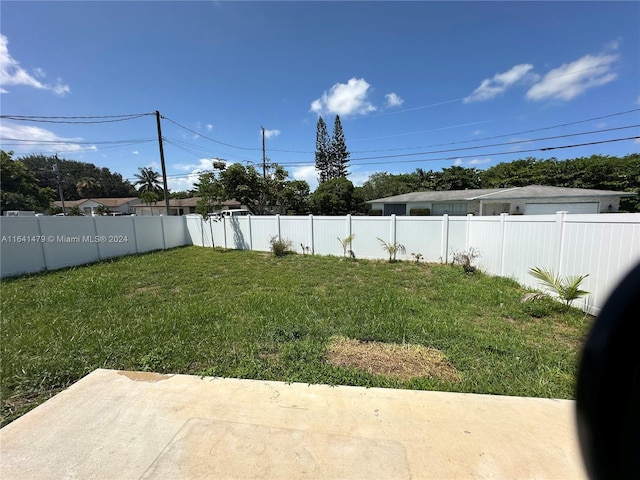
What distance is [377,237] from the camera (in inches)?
392

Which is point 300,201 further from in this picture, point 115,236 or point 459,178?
point 115,236

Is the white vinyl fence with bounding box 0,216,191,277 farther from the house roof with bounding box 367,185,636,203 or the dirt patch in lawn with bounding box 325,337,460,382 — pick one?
the house roof with bounding box 367,185,636,203

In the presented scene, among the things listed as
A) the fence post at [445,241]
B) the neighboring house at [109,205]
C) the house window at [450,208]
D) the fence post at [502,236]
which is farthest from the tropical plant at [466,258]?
the neighboring house at [109,205]

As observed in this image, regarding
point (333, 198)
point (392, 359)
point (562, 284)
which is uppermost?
point (333, 198)

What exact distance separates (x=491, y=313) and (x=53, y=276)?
1076 centimetres

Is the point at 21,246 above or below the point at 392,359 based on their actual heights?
above

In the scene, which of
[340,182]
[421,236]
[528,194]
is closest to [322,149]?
[340,182]

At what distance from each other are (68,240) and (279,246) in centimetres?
696

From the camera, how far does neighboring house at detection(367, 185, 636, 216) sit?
17.5 meters

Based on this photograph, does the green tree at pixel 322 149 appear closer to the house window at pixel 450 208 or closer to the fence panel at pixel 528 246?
the house window at pixel 450 208

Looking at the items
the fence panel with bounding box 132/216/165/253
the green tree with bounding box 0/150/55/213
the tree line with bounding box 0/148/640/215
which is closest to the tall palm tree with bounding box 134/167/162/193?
the tree line with bounding box 0/148/640/215

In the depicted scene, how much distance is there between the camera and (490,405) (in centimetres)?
233

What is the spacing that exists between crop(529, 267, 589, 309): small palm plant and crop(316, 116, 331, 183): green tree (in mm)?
37527

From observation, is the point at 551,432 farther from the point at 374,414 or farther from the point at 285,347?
the point at 285,347
